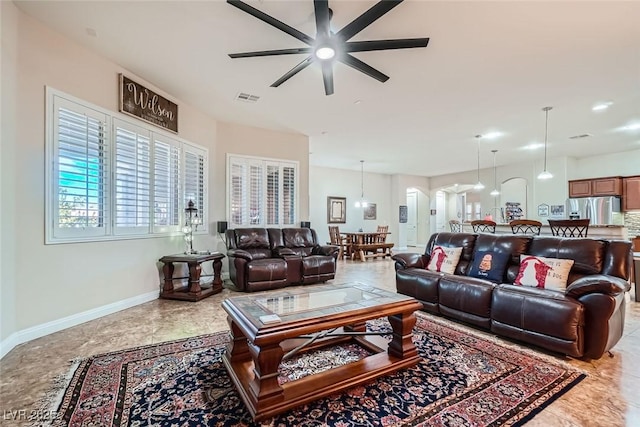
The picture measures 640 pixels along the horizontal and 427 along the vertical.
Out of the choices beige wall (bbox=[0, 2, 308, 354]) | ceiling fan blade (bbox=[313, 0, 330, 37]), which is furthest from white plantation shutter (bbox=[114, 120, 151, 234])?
ceiling fan blade (bbox=[313, 0, 330, 37])

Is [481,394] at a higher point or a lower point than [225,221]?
lower

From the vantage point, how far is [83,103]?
313cm

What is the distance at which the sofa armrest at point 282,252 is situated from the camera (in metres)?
5.03

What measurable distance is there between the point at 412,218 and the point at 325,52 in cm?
1035

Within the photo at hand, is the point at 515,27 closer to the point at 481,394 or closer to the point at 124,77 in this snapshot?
the point at 481,394

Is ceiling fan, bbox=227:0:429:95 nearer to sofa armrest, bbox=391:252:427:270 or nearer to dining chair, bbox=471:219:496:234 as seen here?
sofa armrest, bbox=391:252:427:270

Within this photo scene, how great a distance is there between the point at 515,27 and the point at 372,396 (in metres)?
3.35

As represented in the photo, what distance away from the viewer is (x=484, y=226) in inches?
→ 222

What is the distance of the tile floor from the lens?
65.5 inches

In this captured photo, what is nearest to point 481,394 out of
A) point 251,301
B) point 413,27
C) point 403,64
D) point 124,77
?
point 251,301

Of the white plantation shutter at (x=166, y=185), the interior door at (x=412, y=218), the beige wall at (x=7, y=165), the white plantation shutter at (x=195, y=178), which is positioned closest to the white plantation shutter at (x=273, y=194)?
the white plantation shutter at (x=195, y=178)

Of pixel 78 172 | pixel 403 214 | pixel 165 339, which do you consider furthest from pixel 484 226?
pixel 78 172

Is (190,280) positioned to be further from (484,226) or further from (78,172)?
(484,226)

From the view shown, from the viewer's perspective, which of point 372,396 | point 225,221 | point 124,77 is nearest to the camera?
point 372,396
